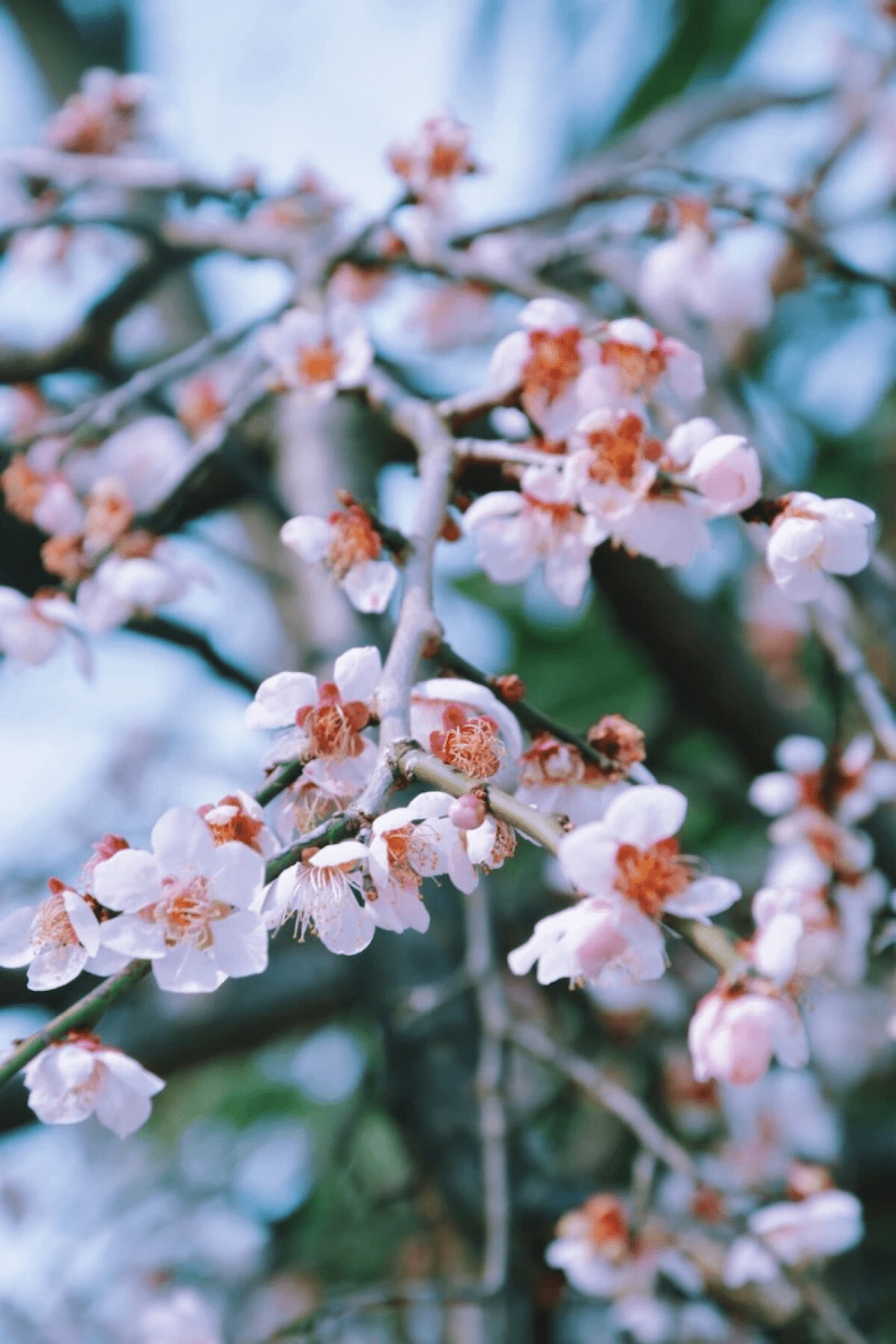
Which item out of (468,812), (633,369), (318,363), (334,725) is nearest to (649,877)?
(468,812)

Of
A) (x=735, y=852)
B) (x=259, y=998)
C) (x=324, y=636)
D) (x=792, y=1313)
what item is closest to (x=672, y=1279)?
(x=792, y=1313)

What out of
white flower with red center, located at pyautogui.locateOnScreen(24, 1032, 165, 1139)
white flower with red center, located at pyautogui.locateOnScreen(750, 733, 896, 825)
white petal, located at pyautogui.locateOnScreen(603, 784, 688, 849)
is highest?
white petal, located at pyautogui.locateOnScreen(603, 784, 688, 849)

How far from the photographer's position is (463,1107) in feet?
5.35

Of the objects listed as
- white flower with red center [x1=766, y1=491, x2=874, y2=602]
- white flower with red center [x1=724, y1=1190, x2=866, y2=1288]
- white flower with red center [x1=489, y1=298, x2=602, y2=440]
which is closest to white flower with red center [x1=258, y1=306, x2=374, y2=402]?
white flower with red center [x1=489, y1=298, x2=602, y2=440]

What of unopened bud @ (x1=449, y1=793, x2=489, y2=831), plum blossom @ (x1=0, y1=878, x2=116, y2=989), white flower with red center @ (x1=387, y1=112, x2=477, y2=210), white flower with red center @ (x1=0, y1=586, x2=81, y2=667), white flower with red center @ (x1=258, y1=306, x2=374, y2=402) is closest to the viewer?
unopened bud @ (x1=449, y1=793, x2=489, y2=831)

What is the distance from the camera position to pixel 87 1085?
2.22 ft

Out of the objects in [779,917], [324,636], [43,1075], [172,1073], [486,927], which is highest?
[779,917]

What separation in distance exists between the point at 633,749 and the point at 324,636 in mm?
1106

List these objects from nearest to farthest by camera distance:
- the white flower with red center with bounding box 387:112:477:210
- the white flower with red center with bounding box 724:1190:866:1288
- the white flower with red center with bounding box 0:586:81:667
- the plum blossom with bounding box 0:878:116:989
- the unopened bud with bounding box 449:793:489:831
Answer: the unopened bud with bounding box 449:793:489:831
the plum blossom with bounding box 0:878:116:989
the white flower with red center with bounding box 0:586:81:667
the white flower with red center with bounding box 724:1190:866:1288
the white flower with red center with bounding box 387:112:477:210

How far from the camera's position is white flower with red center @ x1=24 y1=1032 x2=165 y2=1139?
63cm

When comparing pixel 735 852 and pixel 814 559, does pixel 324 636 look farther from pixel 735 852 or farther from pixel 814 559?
pixel 735 852

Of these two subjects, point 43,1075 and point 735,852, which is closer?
point 43,1075

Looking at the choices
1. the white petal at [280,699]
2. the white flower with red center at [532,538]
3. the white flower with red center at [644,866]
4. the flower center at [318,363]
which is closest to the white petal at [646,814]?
the white flower with red center at [644,866]

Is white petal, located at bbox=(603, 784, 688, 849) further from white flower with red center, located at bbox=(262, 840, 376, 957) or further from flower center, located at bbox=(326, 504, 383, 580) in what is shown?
flower center, located at bbox=(326, 504, 383, 580)
